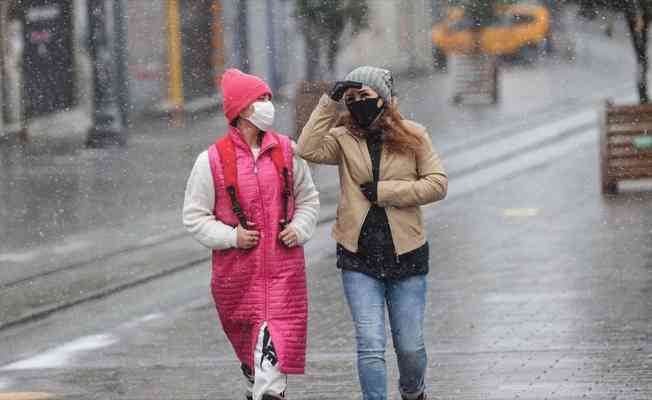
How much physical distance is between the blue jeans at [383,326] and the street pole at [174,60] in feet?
86.2

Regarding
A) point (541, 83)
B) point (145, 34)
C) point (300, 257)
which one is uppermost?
point (300, 257)

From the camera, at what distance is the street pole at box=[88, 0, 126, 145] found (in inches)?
984

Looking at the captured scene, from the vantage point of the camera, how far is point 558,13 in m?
51.5

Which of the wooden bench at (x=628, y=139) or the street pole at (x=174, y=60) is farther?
the street pole at (x=174, y=60)

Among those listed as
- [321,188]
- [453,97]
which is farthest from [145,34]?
[321,188]

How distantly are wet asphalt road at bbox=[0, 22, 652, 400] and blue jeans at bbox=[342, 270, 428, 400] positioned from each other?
108 cm

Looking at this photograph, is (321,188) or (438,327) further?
(321,188)

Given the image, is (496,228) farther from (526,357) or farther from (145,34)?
(145,34)

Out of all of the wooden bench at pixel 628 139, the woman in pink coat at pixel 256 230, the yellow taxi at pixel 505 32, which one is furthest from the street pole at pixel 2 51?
the woman in pink coat at pixel 256 230

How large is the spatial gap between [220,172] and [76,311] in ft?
17.0

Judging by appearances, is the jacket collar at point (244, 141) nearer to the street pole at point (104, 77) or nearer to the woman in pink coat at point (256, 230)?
the woman in pink coat at point (256, 230)

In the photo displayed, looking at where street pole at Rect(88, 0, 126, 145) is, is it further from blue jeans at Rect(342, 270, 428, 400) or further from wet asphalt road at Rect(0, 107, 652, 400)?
blue jeans at Rect(342, 270, 428, 400)

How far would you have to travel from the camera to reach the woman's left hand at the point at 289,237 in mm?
7137

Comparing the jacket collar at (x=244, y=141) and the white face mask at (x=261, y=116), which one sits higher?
the white face mask at (x=261, y=116)
